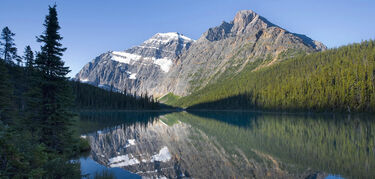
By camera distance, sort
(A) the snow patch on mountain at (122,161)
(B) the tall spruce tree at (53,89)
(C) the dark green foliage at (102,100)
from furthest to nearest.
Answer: (C) the dark green foliage at (102,100) < (A) the snow patch on mountain at (122,161) < (B) the tall spruce tree at (53,89)

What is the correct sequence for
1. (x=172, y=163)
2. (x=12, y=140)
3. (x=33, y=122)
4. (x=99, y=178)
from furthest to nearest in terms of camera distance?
(x=172, y=163)
(x=33, y=122)
(x=99, y=178)
(x=12, y=140)

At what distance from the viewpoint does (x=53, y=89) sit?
20.8 meters

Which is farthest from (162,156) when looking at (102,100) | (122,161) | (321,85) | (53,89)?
(102,100)

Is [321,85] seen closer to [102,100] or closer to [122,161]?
[122,161]

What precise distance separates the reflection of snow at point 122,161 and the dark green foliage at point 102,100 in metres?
135

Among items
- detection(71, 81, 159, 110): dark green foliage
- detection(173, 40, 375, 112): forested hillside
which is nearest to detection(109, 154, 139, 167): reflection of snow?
detection(173, 40, 375, 112): forested hillside

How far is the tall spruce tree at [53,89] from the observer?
20.2 metres

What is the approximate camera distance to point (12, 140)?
8703 millimetres

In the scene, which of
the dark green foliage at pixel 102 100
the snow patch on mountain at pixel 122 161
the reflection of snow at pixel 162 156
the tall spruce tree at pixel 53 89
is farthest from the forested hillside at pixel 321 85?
the tall spruce tree at pixel 53 89

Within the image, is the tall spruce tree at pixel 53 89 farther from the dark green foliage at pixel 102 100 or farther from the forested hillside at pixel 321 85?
the dark green foliage at pixel 102 100

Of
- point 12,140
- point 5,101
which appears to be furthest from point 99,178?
point 5,101

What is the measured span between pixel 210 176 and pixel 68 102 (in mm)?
15367

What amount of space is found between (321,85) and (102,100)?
481 feet

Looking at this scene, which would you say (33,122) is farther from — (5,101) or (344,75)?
(344,75)
